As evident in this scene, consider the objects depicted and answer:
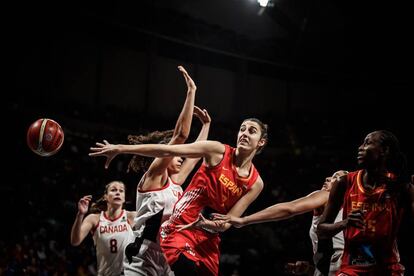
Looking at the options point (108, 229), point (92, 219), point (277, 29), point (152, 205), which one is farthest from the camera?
point (277, 29)

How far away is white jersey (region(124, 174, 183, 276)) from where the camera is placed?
4.20 m

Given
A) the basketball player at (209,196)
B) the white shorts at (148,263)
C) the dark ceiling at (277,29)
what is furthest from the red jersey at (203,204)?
the dark ceiling at (277,29)

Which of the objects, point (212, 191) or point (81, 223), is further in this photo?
point (81, 223)

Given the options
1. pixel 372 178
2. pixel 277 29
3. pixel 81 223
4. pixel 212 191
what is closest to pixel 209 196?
pixel 212 191

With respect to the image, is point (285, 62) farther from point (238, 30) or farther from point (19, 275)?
point (19, 275)

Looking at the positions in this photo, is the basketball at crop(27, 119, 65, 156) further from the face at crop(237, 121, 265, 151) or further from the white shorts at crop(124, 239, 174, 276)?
the face at crop(237, 121, 265, 151)

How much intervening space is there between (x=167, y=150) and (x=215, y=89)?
1481cm

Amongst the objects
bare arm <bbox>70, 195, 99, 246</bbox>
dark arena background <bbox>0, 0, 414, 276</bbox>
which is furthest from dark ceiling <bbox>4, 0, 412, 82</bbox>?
bare arm <bbox>70, 195, 99, 246</bbox>

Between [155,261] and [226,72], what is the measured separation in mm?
14800

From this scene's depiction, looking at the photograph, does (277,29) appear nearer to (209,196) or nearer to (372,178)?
(209,196)

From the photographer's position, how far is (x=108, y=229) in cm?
580

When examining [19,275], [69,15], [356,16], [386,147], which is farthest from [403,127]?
[386,147]

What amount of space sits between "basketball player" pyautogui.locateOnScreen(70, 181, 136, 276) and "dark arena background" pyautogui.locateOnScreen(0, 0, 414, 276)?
435 cm

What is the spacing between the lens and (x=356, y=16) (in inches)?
721
